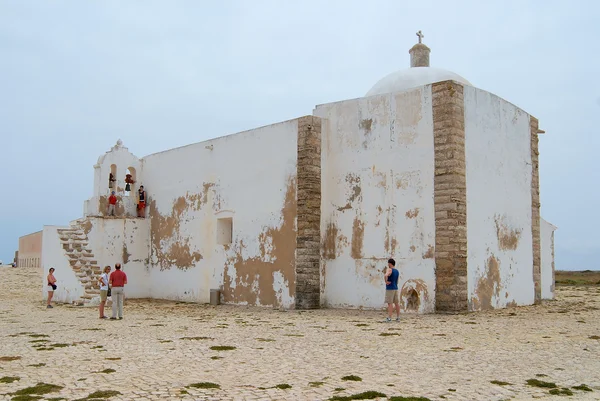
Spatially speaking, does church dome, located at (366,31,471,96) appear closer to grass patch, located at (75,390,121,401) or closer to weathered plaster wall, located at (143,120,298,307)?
weathered plaster wall, located at (143,120,298,307)

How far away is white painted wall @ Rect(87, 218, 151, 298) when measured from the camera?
782 inches

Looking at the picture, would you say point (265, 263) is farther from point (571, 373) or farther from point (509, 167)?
point (571, 373)

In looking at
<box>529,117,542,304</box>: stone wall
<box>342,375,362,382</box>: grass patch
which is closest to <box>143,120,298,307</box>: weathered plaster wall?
<box>529,117,542,304</box>: stone wall

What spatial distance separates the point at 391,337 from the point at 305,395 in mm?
4492

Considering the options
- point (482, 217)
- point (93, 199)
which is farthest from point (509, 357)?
point (93, 199)

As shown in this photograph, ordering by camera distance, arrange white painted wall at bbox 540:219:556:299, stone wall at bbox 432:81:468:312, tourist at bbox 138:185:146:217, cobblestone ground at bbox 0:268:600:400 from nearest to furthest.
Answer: cobblestone ground at bbox 0:268:600:400
stone wall at bbox 432:81:468:312
white painted wall at bbox 540:219:556:299
tourist at bbox 138:185:146:217

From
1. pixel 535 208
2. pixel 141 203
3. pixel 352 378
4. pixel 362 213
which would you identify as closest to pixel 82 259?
pixel 141 203

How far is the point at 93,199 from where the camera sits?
68.2ft

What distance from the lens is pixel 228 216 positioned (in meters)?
18.1

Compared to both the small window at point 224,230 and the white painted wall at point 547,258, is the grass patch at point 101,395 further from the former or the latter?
the white painted wall at point 547,258

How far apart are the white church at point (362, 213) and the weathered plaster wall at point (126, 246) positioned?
5 centimetres

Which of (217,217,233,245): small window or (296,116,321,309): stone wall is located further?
(217,217,233,245): small window

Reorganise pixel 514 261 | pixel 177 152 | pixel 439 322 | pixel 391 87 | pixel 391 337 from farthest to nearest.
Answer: pixel 177 152 < pixel 391 87 < pixel 514 261 < pixel 439 322 < pixel 391 337

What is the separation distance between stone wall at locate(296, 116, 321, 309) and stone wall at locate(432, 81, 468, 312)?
3360 mm
